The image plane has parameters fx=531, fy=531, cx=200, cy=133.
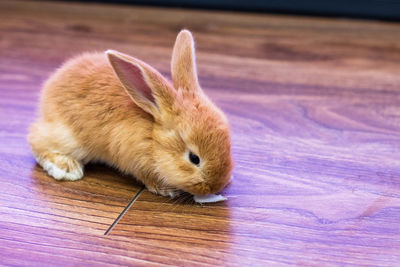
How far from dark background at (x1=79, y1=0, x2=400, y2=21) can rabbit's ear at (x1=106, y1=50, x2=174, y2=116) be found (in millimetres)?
1512

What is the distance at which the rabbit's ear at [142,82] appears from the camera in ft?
3.58

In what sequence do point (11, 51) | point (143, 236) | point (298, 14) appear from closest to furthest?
point (143, 236) → point (11, 51) → point (298, 14)

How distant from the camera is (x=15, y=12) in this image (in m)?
2.55

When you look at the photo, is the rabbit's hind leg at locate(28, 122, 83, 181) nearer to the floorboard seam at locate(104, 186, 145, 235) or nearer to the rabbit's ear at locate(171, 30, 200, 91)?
the floorboard seam at locate(104, 186, 145, 235)

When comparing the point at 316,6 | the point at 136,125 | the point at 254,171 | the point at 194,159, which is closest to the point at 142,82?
the point at 136,125

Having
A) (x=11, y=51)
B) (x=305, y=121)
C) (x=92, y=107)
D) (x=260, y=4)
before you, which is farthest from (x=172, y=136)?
(x=260, y=4)

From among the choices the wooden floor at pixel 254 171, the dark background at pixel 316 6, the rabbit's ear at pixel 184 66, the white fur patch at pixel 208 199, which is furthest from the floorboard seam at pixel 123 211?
the dark background at pixel 316 6

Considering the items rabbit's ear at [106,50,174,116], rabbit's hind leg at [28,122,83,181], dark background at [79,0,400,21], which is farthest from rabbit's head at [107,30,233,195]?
dark background at [79,0,400,21]

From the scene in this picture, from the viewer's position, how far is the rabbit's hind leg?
3.97 ft

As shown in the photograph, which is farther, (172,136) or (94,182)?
(94,182)

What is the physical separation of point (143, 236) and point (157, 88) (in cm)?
30

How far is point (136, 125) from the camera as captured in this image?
3.74ft

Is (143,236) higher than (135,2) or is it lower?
lower

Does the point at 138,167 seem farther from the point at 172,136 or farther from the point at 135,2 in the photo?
the point at 135,2
